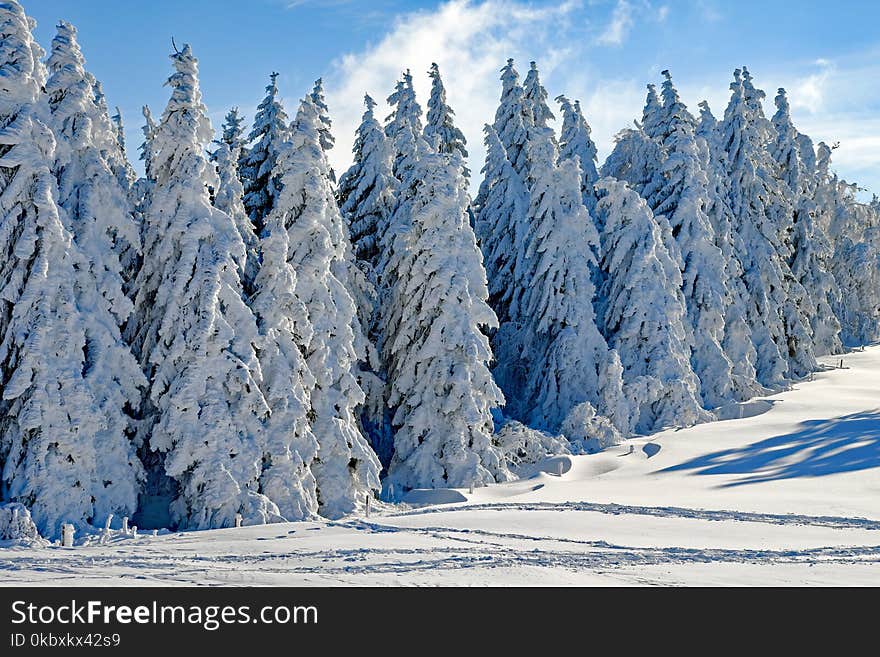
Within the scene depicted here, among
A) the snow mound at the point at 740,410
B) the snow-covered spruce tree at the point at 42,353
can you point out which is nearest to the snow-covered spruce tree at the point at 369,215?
the snow-covered spruce tree at the point at 42,353

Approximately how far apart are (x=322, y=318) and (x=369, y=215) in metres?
10.9

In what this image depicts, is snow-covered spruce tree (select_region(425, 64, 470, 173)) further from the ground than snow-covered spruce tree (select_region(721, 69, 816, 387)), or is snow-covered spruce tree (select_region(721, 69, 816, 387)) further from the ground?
snow-covered spruce tree (select_region(425, 64, 470, 173))

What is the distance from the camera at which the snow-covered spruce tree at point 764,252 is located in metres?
43.3

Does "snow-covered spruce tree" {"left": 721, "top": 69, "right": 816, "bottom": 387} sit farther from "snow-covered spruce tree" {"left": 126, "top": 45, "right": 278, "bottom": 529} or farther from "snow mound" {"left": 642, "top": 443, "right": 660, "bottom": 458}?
"snow-covered spruce tree" {"left": 126, "top": 45, "right": 278, "bottom": 529}

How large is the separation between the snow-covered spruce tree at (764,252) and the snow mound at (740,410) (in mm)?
6044

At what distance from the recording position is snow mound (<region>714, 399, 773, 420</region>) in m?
36.3

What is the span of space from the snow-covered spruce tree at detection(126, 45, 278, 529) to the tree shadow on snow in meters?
15.4

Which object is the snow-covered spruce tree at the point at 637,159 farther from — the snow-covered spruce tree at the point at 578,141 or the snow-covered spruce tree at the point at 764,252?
the snow-covered spruce tree at the point at 764,252

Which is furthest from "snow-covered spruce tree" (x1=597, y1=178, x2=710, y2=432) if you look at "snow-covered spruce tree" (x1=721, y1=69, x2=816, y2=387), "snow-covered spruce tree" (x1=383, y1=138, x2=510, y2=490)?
"snow-covered spruce tree" (x1=383, y1=138, x2=510, y2=490)

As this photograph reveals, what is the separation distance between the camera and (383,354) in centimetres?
3128

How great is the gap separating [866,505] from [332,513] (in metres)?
15.3

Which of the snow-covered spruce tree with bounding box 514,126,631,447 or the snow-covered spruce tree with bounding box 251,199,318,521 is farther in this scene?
the snow-covered spruce tree with bounding box 514,126,631,447
